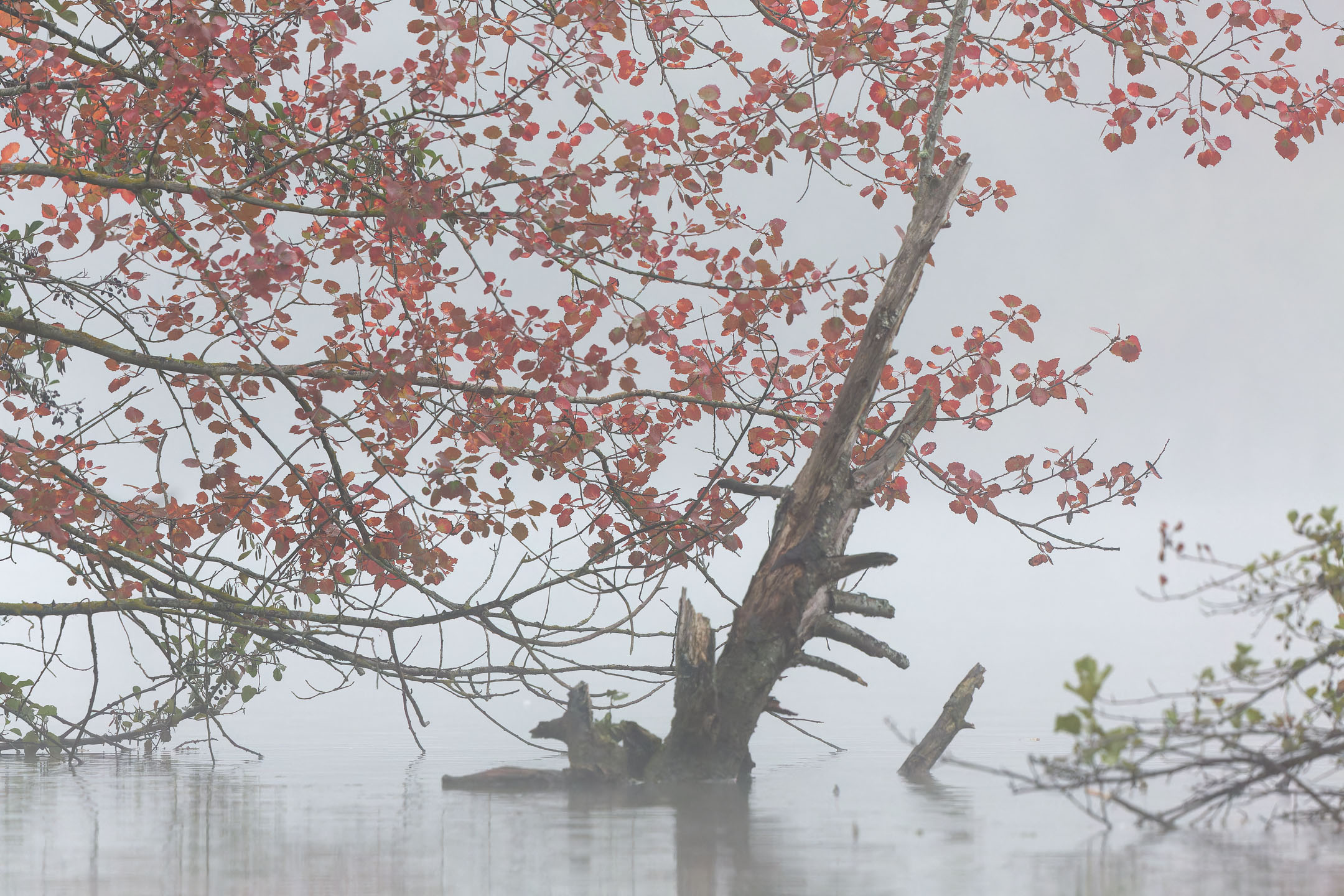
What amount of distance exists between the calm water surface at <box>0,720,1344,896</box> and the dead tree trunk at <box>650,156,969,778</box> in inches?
18.5

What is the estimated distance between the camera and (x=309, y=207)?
A: 244 inches

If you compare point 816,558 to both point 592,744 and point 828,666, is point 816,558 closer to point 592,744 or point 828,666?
point 828,666

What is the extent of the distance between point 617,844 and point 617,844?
16 mm

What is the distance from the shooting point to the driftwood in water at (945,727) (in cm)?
732

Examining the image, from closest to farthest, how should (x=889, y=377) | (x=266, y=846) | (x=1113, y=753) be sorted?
(x=1113, y=753)
(x=266, y=846)
(x=889, y=377)

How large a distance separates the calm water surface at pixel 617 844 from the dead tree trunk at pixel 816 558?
0.47 metres

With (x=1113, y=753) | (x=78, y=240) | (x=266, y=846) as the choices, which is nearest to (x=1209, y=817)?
(x=1113, y=753)

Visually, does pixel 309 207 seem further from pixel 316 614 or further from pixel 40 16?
pixel 316 614

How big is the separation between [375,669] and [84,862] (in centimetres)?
201

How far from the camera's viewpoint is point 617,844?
500 cm

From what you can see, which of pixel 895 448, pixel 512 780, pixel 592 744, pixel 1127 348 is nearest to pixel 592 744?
pixel 592 744

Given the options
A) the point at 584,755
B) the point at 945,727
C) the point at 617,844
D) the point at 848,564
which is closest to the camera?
the point at 617,844

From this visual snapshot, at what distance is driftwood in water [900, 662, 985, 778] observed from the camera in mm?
7320

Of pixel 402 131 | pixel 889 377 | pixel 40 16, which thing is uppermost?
pixel 40 16
